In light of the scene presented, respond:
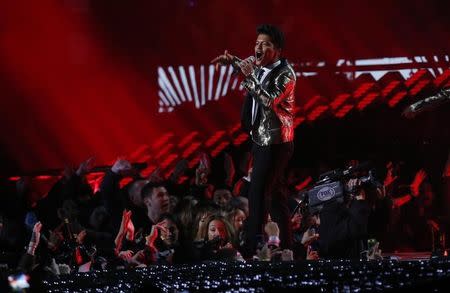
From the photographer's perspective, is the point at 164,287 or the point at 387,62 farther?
the point at 387,62

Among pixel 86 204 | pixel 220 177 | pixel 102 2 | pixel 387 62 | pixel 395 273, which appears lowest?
pixel 395 273

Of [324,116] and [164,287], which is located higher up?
[324,116]

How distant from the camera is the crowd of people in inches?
203

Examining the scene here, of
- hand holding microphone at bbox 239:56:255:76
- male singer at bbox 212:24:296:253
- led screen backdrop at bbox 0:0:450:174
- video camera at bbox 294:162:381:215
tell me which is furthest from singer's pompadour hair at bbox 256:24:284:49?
led screen backdrop at bbox 0:0:450:174

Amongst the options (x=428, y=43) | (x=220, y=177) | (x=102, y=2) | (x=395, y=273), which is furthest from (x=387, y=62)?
(x=395, y=273)

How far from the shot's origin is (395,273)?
11.7 feet

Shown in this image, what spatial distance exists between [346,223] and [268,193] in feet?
1.53

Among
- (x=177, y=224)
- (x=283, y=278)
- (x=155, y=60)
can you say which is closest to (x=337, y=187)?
(x=177, y=224)

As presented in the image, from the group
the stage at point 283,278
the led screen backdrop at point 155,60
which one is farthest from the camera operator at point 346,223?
the led screen backdrop at point 155,60

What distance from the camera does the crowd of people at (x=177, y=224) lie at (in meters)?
5.17

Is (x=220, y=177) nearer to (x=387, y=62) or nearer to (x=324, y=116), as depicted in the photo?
(x=324, y=116)

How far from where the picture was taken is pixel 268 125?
5.20 meters

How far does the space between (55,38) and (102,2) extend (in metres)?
0.62

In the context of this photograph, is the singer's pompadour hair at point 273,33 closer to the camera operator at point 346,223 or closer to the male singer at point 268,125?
the male singer at point 268,125
